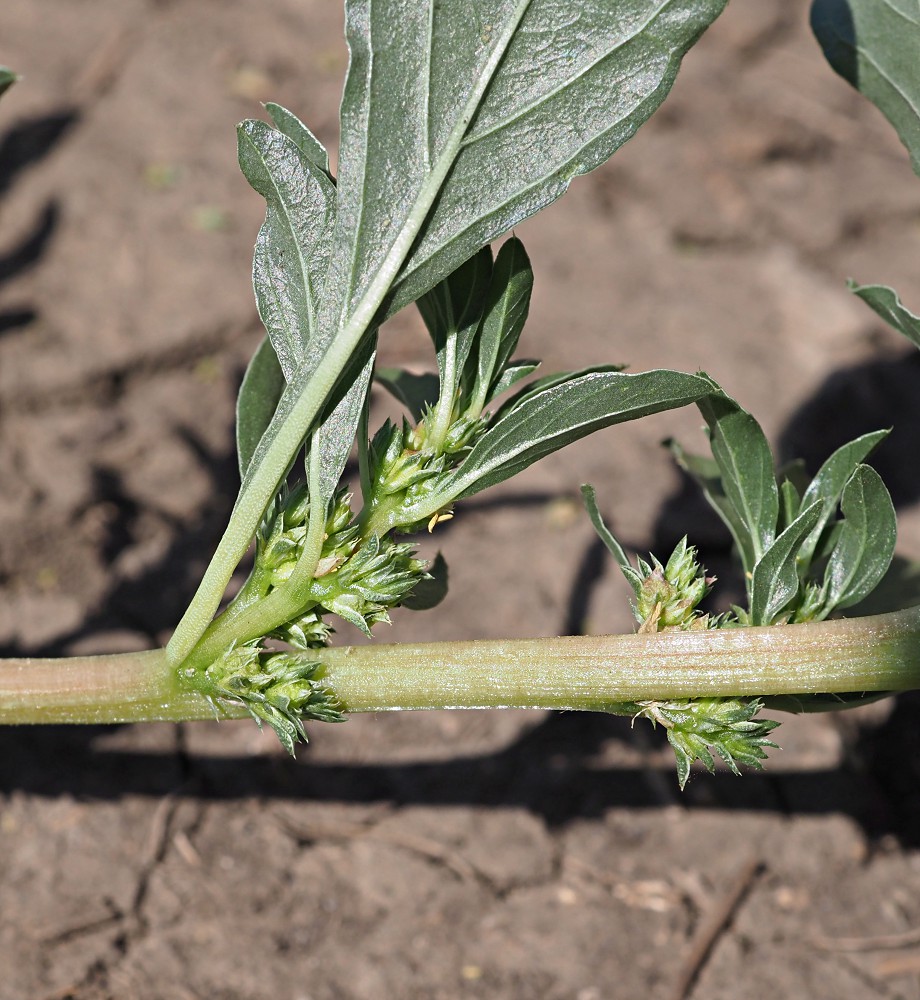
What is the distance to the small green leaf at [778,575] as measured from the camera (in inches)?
57.2

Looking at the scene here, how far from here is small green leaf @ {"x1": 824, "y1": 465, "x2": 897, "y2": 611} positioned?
5.20 ft

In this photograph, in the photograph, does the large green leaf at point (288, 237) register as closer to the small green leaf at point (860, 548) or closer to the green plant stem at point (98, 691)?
the green plant stem at point (98, 691)

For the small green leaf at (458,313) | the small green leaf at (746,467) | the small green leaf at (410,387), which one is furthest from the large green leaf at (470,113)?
the small green leaf at (746,467)

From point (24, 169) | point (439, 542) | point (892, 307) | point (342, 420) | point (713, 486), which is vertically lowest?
point (439, 542)

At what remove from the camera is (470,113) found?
1404 millimetres

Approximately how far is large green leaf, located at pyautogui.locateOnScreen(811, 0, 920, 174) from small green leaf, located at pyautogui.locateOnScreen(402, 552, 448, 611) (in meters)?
0.98

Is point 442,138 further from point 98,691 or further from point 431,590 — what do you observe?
point 98,691

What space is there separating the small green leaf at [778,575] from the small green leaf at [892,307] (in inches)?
12.9

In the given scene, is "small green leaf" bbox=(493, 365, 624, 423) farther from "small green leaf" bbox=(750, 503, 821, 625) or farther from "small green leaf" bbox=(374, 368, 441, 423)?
"small green leaf" bbox=(750, 503, 821, 625)

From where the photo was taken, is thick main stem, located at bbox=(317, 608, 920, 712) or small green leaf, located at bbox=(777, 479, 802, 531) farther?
small green leaf, located at bbox=(777, 479, 802, 531)

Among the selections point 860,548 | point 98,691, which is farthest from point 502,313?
point 98,691

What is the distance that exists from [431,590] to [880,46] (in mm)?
1107

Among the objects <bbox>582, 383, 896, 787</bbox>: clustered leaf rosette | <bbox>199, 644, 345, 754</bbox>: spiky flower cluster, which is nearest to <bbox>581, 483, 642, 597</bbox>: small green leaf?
<bbox>582, 383, 896, 787</bbox>: clustered leaf rosette

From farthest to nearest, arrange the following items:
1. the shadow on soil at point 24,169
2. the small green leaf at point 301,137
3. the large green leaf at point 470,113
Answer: the shadow on soil at point 24,169, the small green leaf at point 301,137, the large green leaf at point 470,113
